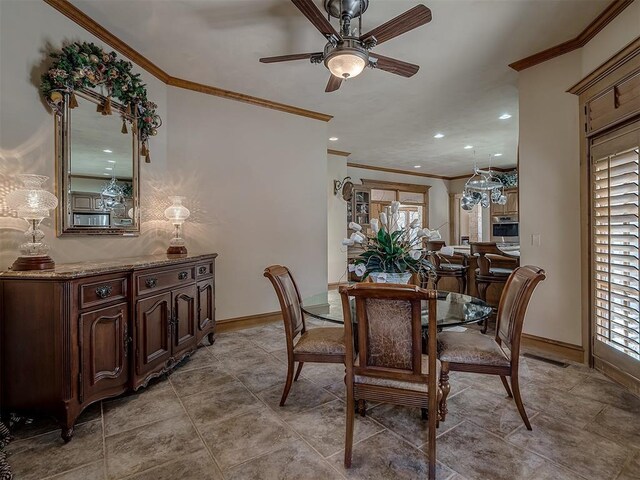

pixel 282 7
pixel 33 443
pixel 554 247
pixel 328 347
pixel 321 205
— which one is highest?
pixel 282 7

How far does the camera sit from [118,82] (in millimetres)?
2797

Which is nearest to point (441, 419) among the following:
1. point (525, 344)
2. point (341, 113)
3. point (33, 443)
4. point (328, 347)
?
point (328, 347)

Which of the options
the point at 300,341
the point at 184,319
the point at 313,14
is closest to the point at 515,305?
the point at 300,341

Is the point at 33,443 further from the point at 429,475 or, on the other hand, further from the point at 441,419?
the point at 441,419

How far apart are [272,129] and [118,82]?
189cm

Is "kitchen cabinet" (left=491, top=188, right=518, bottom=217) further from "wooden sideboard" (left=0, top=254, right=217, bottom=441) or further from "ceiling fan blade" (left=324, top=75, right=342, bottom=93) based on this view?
"wooden sideboard" (left=0, top=254, right=217, bottom=441)

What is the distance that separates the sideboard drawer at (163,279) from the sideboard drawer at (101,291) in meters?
0.12

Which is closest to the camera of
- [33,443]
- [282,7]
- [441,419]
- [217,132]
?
[33,443]

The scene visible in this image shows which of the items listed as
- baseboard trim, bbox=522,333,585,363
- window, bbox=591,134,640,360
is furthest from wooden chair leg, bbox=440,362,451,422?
baseboard trim, bbox=522,333,585,363

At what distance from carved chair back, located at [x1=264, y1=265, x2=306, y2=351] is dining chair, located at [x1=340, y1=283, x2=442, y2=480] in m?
0.65

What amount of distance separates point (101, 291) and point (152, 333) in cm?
59

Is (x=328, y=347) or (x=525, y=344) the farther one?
(x=525, y=344)

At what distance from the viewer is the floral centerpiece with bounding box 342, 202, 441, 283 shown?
90.0 inches

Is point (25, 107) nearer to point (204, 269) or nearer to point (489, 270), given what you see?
point (204, 269)
